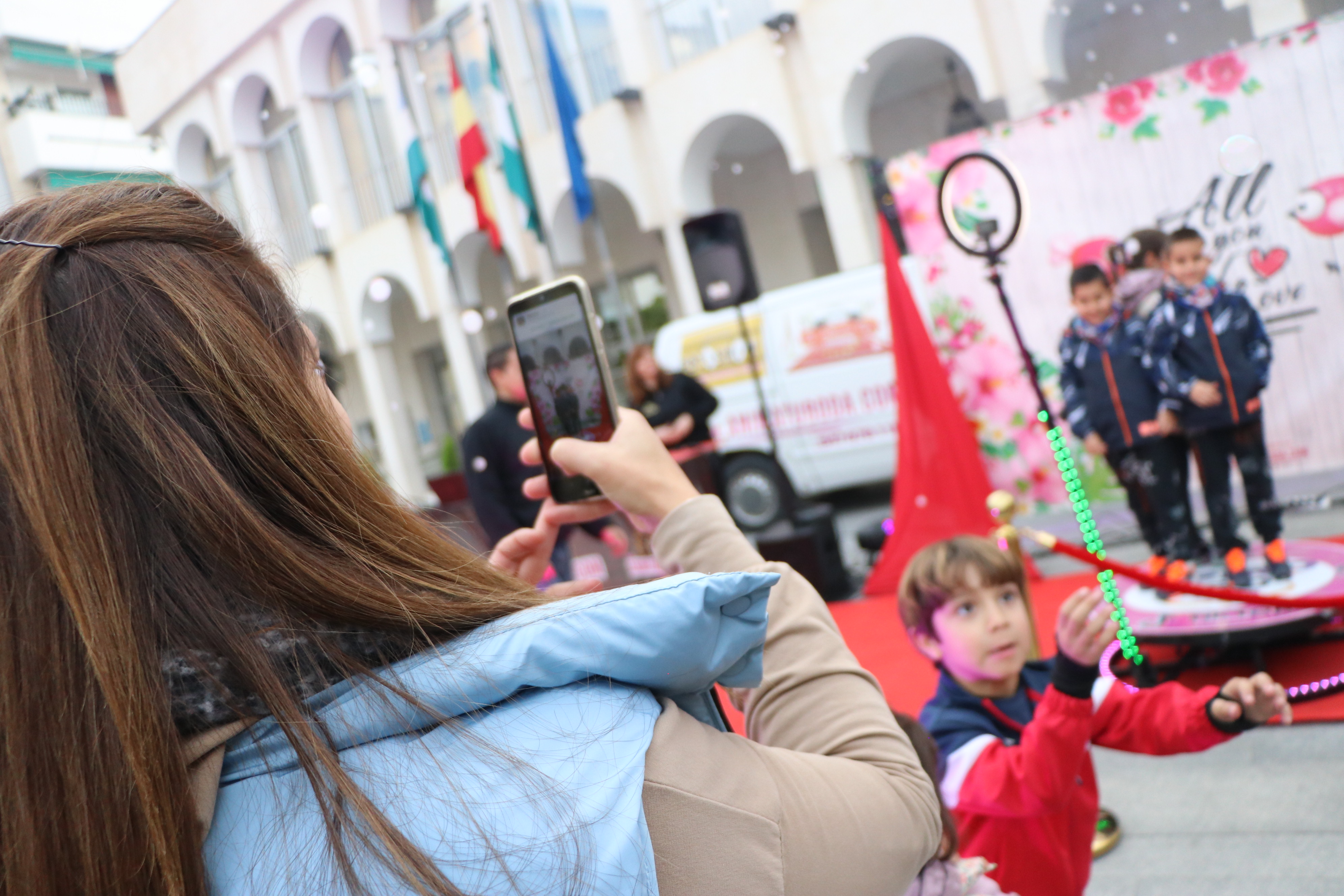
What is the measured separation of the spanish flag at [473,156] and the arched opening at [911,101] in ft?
10.2

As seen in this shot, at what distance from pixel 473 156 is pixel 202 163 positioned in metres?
2.03

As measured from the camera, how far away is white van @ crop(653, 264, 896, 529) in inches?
226

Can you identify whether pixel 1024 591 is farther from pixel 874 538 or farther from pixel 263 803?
pixel 874 538

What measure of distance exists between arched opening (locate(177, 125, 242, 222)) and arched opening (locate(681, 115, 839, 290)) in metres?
3.25

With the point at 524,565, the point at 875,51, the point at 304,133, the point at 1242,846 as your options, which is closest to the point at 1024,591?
the point at 1242,846

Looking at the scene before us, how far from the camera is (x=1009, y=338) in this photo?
4.55 meters

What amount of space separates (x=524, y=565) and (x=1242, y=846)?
54.2 inches

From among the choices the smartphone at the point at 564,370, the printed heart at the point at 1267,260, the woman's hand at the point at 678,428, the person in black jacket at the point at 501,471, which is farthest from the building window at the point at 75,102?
the printed heart at the point at 1267,260

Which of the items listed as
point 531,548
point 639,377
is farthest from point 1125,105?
point 531,548

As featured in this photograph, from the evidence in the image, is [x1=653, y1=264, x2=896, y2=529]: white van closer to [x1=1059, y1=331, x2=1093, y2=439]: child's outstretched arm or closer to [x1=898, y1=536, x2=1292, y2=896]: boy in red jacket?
[x1=1059, y1=331, x2=1093, y2=439]: child's outstretched arm

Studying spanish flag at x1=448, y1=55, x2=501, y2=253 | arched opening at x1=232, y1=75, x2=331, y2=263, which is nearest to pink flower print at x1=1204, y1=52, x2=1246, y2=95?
spanish flag at x1=448, y1=55, x2=501, y2=253

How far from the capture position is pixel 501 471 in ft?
13.0

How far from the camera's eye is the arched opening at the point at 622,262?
7297 millimetres

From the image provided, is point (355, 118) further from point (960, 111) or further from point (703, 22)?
point (960, 111)
